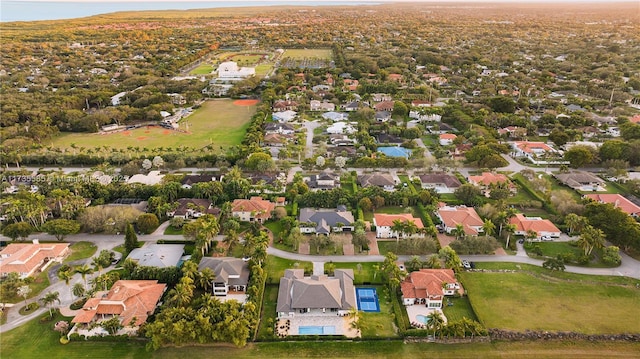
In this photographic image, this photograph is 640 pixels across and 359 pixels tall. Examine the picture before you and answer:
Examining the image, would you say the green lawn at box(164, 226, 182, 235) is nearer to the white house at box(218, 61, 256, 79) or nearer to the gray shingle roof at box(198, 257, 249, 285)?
the gray shingle roof at box(198, 257, 249, 285)

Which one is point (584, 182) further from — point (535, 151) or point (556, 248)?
point (556, 248)

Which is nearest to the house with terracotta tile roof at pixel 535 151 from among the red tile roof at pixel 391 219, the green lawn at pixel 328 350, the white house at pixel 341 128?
the white house at pixel 341 128

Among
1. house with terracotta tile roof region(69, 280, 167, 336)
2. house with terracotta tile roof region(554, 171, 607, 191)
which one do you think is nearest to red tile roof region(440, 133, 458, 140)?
house with terracotta tile roof region(554, 171, 607, 191)

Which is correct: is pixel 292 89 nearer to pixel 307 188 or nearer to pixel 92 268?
pixel 307 188

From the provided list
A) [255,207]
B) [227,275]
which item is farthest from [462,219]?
[227,275]

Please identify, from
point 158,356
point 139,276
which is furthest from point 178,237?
point 158,356

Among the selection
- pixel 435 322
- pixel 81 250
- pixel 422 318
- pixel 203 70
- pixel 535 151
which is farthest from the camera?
pixel 203 70
